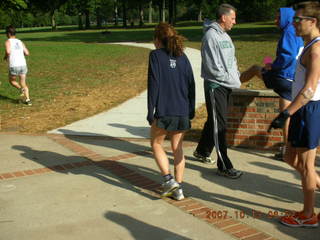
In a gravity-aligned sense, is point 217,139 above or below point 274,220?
above

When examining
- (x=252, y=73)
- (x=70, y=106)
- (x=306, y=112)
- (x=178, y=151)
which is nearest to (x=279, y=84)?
(x=252, y=73)

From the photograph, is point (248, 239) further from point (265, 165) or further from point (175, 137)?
point (265, 165)

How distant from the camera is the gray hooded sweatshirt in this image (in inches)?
191

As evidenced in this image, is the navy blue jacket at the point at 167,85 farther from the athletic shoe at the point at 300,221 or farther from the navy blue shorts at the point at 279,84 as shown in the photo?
the athletic shoe at the point at 300,221

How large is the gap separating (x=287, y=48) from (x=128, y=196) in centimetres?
248

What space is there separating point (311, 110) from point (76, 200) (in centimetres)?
244

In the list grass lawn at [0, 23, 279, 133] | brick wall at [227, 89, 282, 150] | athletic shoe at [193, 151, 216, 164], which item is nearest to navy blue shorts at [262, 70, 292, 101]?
brick wall at [227, 89, 282, 150]

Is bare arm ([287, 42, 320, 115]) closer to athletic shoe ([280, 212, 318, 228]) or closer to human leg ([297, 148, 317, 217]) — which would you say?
human leg ([297, 148, 317, 217])

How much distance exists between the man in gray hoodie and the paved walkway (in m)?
0.37

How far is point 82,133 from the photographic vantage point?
23.7 feet

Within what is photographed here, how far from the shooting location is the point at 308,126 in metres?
3.48

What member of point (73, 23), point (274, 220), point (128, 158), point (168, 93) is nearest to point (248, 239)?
point (274, 220)

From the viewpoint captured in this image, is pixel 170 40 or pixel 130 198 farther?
pixel 130 198

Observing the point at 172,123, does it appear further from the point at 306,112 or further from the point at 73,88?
the point at 73,88
